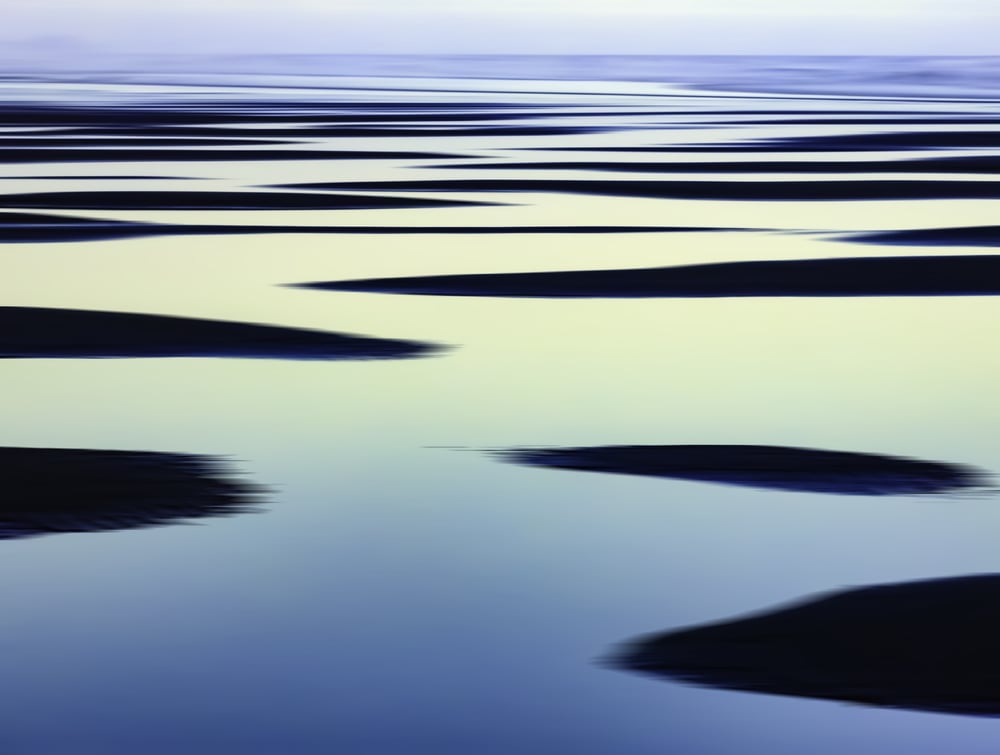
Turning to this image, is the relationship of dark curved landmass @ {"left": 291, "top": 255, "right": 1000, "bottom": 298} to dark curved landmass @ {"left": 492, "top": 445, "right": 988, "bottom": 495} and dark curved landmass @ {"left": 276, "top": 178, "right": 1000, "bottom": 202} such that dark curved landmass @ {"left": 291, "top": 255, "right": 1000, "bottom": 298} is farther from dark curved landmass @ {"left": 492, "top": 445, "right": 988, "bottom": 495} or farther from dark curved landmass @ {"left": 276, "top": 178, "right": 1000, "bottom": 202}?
dark curved landmass @ {"left": 276, "top": 178, "right": 1000, "bottom": 202}

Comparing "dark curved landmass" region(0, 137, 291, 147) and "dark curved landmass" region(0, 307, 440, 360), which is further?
"dark curved landmass" region(0, 137, 291, 147)

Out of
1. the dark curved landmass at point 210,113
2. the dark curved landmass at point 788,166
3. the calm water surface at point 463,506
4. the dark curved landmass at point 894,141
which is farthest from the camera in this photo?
the dark curved landmass at point 210,113

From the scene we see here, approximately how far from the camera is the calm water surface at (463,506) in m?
5.20

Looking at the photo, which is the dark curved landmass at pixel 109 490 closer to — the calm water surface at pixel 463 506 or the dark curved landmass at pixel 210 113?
the calm water surface at pixel 463 506

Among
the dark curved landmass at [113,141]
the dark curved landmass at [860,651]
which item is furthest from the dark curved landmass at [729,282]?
the dark curved landmass at [113,141]

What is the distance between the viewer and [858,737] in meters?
5.03

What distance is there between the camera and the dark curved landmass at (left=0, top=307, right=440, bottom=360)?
37.0 ft

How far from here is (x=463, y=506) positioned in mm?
7551

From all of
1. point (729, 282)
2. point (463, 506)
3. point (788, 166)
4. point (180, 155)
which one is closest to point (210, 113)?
point (180, 155)

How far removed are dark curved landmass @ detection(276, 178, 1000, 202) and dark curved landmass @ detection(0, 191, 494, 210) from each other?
1.58 metres

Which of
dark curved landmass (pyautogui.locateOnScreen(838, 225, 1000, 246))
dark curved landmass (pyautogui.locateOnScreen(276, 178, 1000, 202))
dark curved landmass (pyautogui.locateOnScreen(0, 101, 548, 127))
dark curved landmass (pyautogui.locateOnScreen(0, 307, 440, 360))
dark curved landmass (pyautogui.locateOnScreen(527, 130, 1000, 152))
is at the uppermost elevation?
dark curved landmass (pyautogui.locateOnScreen(0, 101, 548, 127))

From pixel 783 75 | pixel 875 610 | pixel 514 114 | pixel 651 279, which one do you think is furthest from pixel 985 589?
pixel 783 75

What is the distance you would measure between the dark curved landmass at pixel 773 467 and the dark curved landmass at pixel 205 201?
1372 cm

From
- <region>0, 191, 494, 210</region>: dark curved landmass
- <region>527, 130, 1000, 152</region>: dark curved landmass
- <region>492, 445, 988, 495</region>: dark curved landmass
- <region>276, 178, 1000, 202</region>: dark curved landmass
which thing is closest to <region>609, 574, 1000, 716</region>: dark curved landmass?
<region>492, 445, 988, 495</region>: dark curved landmass
